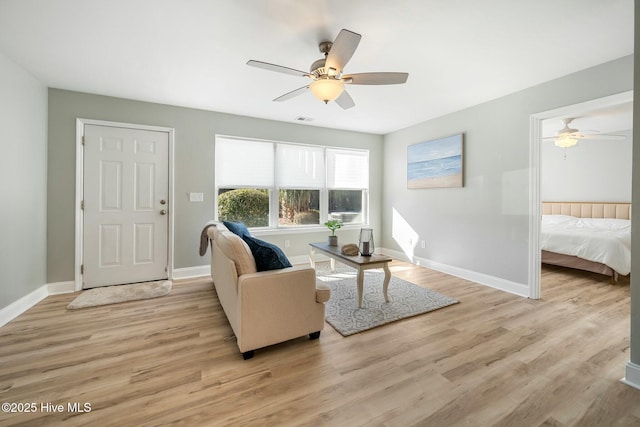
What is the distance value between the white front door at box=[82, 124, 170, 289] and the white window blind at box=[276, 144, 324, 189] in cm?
171

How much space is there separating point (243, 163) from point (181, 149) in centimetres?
91

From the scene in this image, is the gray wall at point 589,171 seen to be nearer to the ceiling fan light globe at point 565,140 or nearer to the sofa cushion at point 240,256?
the ceiling fan light globe at point 565,140

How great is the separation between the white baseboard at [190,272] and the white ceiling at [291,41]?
2404mm

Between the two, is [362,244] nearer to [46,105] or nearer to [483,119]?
[483,119]

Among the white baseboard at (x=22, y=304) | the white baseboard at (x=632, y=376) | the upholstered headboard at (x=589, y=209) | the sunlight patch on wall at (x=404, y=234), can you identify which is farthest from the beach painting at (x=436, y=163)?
the white baseboard at (x=22, y=304)

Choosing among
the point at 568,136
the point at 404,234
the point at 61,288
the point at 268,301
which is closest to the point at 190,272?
the point at 61,288

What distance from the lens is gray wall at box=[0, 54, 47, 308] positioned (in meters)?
2.50

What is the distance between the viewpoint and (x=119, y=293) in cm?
325

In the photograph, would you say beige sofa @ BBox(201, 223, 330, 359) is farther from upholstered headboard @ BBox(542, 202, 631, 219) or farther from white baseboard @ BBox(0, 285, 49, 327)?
upholstered headboard @ BBox(542, 202, 631, 219)

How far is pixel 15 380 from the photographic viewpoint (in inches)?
68.0

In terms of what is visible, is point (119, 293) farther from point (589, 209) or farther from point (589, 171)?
point (589, 171)

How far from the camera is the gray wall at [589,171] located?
5.25 m

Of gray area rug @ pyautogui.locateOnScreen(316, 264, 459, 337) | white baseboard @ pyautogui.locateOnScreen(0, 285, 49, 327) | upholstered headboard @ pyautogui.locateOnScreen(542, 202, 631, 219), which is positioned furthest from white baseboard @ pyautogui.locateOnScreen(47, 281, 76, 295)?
upholstered headboard @ pyautogui.locateOnScreen(542, 202, 631, 219)

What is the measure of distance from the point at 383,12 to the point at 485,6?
697 mm
